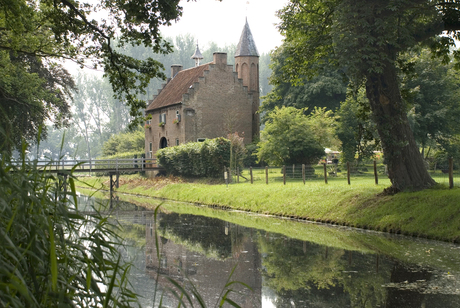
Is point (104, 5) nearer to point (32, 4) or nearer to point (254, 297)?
point (32, 4)

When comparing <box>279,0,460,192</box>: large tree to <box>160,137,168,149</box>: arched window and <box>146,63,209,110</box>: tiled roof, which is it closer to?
<box>146,63,209,110</box>: tiled roof

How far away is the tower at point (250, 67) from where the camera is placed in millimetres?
48750

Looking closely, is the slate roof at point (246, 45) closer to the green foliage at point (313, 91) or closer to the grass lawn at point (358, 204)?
the green foliage at point (313, 91)

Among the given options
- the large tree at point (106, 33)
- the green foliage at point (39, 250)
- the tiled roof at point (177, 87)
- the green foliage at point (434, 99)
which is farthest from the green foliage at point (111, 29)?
the tiled roof at point (177, 87)

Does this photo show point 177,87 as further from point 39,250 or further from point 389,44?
point 39,250

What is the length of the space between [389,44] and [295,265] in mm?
9731

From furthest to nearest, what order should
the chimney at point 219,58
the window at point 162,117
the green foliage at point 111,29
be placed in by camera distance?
the window at point 162,117 < the chimney at point 219,58 < the green foliage at point 111,29

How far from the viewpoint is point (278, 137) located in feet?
114

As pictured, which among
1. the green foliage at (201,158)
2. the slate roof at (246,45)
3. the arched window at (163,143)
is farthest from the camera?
the slate roof at (246,45)

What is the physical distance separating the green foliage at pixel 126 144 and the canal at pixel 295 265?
151 ft

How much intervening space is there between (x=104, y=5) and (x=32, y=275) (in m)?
12.6

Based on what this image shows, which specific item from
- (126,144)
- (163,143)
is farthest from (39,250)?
(126,144)

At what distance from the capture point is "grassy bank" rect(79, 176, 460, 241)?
48.0 ft

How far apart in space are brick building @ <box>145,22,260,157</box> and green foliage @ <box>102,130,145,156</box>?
44.4ft
